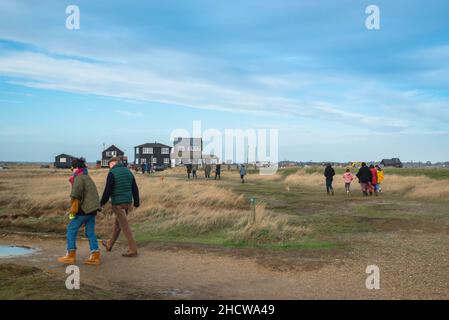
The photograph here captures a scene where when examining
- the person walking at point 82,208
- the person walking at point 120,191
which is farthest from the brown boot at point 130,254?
the person walking at point 82,208

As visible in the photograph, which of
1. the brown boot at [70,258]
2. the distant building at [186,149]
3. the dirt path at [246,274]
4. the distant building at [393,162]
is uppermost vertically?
the distant building at [186,149]

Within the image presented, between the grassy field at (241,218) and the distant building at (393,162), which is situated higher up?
the distant building at (393,162)

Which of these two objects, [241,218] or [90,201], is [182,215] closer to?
[241,218]

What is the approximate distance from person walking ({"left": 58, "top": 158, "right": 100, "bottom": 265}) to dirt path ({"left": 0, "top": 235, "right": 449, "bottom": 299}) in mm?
284

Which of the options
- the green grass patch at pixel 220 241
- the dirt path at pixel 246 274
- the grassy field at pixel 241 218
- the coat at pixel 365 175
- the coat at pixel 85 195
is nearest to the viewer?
the dirt path at pixel 246 274

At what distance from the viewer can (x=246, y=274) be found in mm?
8062

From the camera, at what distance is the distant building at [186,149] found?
94.4 metres

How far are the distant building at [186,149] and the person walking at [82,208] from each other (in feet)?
280

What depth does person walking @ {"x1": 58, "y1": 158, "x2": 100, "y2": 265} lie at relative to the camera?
8492 mm

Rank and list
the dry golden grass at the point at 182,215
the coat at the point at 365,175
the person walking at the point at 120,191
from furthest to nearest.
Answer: the coat at the point at 365,175, the dry golden grass at the point at 182,215, the person walking at the point at 120,191

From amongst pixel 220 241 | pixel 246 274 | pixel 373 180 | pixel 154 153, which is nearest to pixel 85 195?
pixel 246 274

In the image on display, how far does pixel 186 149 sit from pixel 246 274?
290 feet

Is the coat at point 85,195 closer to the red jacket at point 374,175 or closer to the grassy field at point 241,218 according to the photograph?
the grassy field at point 241,218
